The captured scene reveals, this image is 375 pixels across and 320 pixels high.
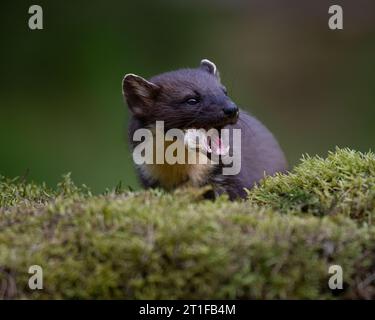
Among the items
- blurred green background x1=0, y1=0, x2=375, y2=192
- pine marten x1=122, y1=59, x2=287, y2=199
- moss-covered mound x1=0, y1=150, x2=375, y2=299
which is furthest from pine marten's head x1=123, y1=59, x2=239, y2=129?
blurred green background x1=0, y1=0, x2=375, y2=192

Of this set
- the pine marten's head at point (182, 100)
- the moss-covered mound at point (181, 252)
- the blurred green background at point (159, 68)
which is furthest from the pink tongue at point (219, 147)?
the blurred green background at point (159, 68)

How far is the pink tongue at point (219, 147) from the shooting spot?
582cm

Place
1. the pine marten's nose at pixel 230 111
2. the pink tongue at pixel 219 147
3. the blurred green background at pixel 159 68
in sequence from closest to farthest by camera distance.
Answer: the pine marten's nose at pixel 230 111 < the pink tongue at pixel 219 147 < the blurred green background at pixel 159 68

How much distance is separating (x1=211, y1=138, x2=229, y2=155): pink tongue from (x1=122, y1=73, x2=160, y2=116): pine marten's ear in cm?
57

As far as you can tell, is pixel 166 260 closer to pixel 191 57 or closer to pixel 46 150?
pixel 46 150

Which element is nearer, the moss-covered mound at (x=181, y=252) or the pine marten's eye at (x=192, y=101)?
the moss-covered mound at (x=181, y=252)

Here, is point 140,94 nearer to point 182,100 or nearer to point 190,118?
A: point 182,100

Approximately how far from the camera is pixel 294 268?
3512 millimetres

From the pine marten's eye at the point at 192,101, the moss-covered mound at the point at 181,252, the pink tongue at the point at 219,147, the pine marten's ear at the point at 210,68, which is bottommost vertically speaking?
the moss-covered mound at the point at 181,252

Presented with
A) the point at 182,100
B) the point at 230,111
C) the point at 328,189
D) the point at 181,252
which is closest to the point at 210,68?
the point at 182,100

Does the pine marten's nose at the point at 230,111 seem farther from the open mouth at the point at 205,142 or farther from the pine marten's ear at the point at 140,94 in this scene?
the pine marten's ear at the point at 140,94

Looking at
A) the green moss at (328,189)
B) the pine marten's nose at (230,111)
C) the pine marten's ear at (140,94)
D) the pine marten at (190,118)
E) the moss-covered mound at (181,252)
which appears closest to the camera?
the moss-covered mound at (181,252)

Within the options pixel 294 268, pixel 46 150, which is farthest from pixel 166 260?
pixel 46 150

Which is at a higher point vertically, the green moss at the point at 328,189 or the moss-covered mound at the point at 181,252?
the green moss at the point at 328,189
